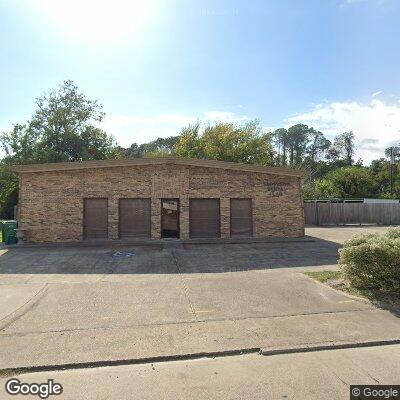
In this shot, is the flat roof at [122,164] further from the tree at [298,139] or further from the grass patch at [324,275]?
the tree at [298,139]

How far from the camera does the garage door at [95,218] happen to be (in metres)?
17.7

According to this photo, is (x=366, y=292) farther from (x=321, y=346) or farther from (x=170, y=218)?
(x=170, y=218)

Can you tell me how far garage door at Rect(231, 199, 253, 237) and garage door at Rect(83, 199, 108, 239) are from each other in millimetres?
6492

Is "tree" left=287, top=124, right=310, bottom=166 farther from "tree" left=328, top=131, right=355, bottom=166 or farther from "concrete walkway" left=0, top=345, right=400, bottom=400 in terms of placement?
"concrete walkway" left=0, top=345, right=400, bottom=400

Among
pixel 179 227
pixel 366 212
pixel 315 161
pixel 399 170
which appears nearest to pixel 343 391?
pixel 179 227

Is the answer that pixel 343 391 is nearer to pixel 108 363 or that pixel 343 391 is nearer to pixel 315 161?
pixel 108 363

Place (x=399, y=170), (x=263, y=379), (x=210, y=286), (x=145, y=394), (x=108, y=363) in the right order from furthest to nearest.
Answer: (x=399, y=170) → (x=210, y=286) → (x=108, y=363) → (x=263, y=379) → (x=145, y=394)

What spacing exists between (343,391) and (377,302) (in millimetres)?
3999

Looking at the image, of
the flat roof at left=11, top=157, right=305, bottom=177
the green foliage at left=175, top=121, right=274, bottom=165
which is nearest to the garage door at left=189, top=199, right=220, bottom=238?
the flat roof at left=11, top=157, right=305, bottom=177

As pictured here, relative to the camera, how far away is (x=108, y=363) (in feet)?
16.9

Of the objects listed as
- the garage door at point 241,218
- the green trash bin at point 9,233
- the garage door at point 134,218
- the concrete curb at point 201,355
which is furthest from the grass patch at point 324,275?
the green trash bin at point 9,233

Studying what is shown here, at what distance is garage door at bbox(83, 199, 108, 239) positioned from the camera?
57.9ft

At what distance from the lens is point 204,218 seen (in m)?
18.3

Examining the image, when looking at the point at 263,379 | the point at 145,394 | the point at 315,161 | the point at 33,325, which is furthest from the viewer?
the point at 315,161
